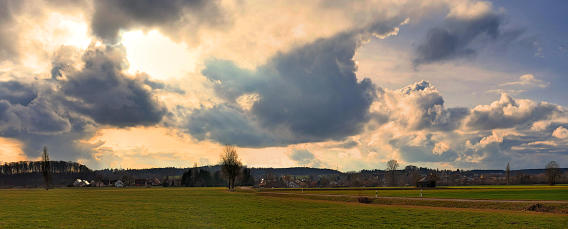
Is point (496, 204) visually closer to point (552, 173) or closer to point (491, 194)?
point (491, 194)

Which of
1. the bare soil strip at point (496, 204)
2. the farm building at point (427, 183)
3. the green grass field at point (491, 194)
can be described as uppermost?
the bare soil strip at point (496, 204)

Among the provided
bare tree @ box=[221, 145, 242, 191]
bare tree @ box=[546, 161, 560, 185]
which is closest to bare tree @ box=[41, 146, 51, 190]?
bare tree @ box=[221, 145, 242, 191]

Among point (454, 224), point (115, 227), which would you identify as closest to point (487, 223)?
point (454, 224)

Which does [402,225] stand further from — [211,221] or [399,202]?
[399,202]

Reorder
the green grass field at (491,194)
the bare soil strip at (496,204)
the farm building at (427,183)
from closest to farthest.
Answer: the bare soil strip at (496,204), the green grass field at (491,194), the farm building at (427,183)

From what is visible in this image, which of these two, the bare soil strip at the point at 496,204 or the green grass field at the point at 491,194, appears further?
the green grass field at the point at 491,194

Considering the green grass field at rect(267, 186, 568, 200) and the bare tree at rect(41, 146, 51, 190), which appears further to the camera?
the bare tree at rect(41, 146, 51, 190)

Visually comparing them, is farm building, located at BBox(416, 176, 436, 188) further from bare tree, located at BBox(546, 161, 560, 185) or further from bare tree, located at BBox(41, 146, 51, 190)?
bare tree, located at BBox(41, 146, 51, 190)

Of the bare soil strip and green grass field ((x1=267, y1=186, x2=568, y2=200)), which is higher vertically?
the bare soil strip

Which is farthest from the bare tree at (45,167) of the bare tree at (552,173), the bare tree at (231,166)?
the bare tree at (552,173)

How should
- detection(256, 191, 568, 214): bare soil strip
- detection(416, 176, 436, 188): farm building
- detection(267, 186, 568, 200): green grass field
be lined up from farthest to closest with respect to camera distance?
detection(416, 176, 436, 188): farm building → detection(267, 186, 568, 200): green grass field → detection(256, 191, 568, 214): bare soil strip

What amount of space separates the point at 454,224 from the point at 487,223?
2.79 metres

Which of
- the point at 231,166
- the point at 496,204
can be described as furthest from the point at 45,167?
the point at 496,204

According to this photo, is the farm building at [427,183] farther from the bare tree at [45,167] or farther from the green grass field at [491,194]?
the bare tree at [45,167]
